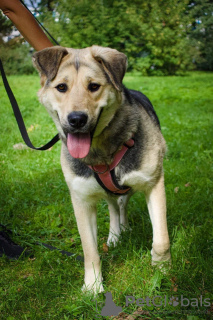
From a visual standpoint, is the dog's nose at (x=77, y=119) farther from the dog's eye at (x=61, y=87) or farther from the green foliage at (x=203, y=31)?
the green foliage at (x=203, y=31)

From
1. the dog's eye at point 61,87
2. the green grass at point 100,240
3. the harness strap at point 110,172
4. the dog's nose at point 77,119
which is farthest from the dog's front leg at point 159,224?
the dog's eye at point 61,87

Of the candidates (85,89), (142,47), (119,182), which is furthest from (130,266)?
(142,47)

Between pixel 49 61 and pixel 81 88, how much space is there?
1.16ft

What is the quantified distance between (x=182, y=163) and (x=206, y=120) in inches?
120

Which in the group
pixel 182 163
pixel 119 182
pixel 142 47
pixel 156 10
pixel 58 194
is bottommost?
pixel 142 47

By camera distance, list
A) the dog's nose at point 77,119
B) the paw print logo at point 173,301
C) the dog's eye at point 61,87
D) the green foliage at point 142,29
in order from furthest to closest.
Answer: the green foliage at point 142,29 < the dog's eye at point 61,87 < the paw print logo at point 173,301 < the dog's nose at point 77,119

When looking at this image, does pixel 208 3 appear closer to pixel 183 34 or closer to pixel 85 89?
pixel 183 34

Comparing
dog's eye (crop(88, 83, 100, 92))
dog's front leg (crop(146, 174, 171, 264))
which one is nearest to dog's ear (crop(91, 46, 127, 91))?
dog's eye (crop(88, 83, 100, 92))

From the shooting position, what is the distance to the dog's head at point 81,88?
94.0 inches

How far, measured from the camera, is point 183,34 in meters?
21.3

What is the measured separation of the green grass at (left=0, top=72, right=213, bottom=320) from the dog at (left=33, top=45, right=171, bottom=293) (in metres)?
0.21

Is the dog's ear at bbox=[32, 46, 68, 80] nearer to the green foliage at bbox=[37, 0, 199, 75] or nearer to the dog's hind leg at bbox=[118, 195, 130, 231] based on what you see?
the dog's hind leg at bbox=[118, 195, 130, 231]

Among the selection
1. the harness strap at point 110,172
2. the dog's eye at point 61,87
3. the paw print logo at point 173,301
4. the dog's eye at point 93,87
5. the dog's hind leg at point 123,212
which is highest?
the dog's eye at point 61,87

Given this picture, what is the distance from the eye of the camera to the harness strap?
2654 mm
